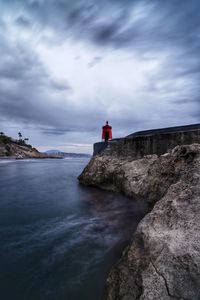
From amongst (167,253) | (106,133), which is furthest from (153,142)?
(167,253)

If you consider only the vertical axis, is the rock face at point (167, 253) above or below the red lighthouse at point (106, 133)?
below

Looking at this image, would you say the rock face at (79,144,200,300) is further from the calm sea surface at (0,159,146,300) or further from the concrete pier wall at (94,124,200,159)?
the concrete pier wall at (94,124,200,159)

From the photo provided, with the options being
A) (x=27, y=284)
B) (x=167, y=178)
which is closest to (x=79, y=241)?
(x=27, y=284)

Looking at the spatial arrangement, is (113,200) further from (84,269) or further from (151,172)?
(84,269)

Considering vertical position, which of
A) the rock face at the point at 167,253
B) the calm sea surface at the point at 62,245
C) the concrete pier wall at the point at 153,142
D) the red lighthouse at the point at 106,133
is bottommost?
the calm sea surface at the point at 62,245

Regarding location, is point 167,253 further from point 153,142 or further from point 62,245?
point 153,142

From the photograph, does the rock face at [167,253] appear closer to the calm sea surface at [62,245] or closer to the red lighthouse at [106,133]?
the calm sea surface at [62,245]

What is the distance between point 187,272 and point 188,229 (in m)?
0.70

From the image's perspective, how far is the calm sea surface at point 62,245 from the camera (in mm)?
4504

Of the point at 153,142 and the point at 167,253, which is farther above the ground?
the point at 153,142

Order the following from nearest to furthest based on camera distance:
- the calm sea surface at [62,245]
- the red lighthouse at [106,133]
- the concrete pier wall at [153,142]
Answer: the calm sea surface at [62,245] < the concrete pier wall at [153,142] < the red lighthouse at [106,133]

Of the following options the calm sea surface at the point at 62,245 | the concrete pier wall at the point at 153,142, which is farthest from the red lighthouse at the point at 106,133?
the calm sea surface at the point at 62,245

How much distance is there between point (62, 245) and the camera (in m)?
6.49

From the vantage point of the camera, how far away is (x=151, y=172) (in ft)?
30.0
